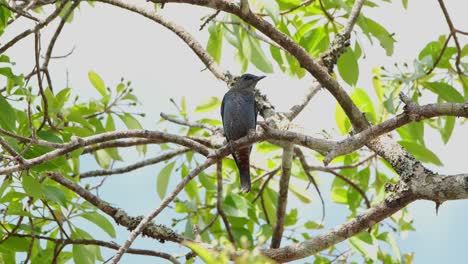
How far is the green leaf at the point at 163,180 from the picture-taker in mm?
5786

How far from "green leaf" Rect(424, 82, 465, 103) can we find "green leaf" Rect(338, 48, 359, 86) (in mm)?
490

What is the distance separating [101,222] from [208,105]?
2.09 metres

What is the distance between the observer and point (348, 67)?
5.06 metres

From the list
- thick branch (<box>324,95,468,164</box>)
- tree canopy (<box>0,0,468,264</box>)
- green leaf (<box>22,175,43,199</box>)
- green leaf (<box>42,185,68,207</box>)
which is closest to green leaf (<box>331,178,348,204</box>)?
tree canopy (<box>0,0,468,264</box>)

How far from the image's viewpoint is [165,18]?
5.57 metres

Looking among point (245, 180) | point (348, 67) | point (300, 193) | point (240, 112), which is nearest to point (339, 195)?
point (300, 193)

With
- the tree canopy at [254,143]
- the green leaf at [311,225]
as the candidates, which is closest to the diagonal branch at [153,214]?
the tree canopy at [254,143]

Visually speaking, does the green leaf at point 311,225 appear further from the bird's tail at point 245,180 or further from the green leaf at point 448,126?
the green leaf at point 448,126

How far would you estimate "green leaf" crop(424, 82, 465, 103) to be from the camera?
4.69 metres

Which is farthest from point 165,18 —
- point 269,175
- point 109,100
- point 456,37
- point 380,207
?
point 380,207

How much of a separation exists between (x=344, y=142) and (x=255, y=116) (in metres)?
2.46

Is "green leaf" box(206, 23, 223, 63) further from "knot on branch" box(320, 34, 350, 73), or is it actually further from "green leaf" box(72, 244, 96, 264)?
"green leaf" box(72, 244, 96, 264)

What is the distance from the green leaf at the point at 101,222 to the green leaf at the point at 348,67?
1833 mm

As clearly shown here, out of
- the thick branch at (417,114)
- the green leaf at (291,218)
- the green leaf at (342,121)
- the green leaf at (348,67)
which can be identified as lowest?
the thick branch at (417,114)
